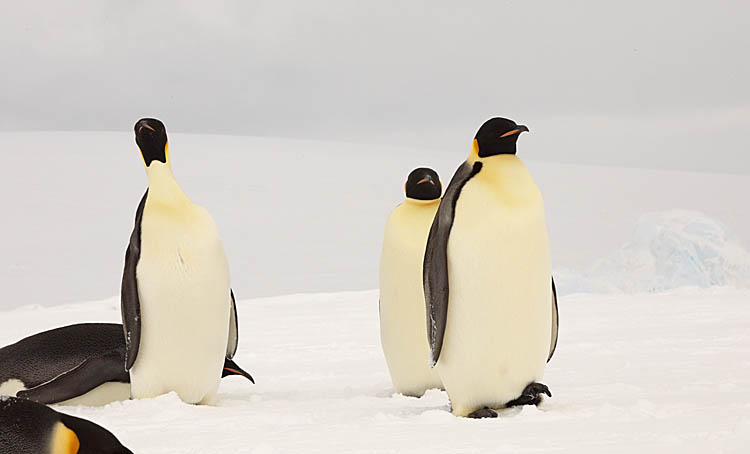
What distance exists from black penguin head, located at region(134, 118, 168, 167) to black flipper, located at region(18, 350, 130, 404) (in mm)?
937

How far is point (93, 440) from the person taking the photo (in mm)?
1718

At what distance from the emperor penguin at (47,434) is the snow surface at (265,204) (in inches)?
338

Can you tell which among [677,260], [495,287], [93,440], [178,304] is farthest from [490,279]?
[677,260]

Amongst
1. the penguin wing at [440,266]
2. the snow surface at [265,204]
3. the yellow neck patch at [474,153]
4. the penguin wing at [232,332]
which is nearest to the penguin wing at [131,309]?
the penguin wing at [232,332]

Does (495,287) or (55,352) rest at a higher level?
(495,287)

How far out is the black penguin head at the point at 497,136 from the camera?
3.31 meters

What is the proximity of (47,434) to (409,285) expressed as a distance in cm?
253

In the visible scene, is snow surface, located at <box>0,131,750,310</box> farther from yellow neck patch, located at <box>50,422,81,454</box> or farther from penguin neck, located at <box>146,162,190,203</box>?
yellow neck patch, located at <box>50,422,81,454</box>

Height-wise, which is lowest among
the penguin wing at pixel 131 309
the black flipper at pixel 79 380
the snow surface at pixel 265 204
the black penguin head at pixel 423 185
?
the snow surface at pixel 265 204

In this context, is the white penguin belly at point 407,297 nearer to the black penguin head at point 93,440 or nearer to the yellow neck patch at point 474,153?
the yellow neck patch at point 474,153

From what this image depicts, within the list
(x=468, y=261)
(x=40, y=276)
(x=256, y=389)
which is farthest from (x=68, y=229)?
(x=468, y=261)

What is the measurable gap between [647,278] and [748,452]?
8489 mm

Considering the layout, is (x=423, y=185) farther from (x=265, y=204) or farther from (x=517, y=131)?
(x=265, y=204)

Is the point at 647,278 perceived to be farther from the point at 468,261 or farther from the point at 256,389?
the point at 468,261
